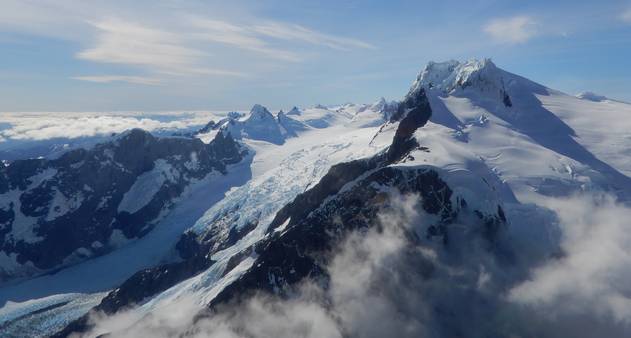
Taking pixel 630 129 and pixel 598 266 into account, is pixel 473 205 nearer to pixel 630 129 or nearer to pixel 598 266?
pixel 598 266

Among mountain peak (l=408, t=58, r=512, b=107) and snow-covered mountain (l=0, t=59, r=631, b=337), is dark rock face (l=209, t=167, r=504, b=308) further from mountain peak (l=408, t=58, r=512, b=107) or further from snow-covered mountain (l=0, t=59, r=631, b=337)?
mountain peak (l=408, t=58, r=512, b=107)


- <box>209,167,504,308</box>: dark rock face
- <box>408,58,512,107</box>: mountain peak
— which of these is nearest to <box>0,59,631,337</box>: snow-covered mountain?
<box>209,167,504,308</box>: dark rock face

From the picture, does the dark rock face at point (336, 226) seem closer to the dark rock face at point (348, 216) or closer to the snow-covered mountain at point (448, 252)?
the dark rock face at point (348, 216)

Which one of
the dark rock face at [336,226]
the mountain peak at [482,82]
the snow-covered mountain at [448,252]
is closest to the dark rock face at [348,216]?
the dark rock face at [336,226]

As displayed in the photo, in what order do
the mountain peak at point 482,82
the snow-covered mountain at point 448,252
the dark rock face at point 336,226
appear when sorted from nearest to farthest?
the snow-covered mountain at point 448,252
the dark rock face at point 336,226
the mountain peak at point 482,82

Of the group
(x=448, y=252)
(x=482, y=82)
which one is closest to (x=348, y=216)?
(x=448, y=252)

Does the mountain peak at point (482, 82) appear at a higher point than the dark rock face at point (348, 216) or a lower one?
higher

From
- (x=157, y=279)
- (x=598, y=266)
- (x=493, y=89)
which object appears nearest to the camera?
(x=598, y=266)

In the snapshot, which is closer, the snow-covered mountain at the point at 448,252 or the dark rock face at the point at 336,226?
the snow-covered mountain at the point at 448,252

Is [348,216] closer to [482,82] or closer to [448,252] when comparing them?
[448,252]

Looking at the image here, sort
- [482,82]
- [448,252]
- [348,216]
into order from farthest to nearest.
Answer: [482,82] < [348,216] < [448,252]

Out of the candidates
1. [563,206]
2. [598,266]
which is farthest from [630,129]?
[598,266]
